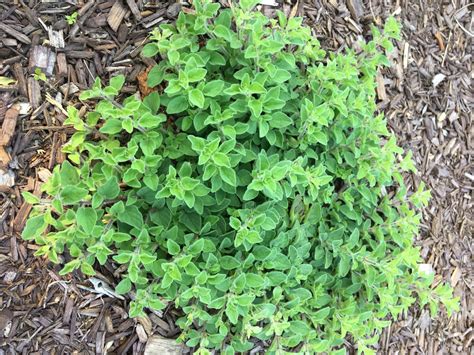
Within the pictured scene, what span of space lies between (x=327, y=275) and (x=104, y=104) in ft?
5.38

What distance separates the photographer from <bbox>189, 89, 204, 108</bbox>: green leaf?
2.48 meters

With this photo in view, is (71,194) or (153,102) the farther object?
(153,102)

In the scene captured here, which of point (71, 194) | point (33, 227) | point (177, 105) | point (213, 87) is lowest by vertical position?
point (33, 227)

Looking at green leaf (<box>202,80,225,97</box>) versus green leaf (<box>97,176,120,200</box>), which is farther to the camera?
green leaf (<box>202,80,225,97</box>)

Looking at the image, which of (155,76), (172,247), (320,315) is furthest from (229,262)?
(155,76)

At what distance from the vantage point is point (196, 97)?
2.51m

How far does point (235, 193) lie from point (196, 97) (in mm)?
602

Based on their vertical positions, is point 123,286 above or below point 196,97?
below

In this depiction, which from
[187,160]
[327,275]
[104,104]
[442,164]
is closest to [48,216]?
[104,104]

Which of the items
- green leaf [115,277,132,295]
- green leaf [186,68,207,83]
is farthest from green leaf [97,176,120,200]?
A: green leaf [186,68,207,83]

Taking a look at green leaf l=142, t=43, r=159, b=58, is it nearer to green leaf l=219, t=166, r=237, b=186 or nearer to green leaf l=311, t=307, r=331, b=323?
green leaf l=219, t=166, r=237, b=186

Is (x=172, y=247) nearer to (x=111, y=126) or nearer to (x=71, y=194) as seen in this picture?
(x=71, y=194)

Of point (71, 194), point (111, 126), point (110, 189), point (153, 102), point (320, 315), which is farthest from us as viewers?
point (320, 315)

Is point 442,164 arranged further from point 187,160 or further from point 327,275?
point 187,160
